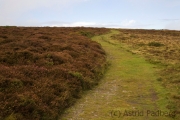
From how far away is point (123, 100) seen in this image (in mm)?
13344

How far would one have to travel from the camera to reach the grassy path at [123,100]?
11070 millimetres

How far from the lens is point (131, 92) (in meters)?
14.9

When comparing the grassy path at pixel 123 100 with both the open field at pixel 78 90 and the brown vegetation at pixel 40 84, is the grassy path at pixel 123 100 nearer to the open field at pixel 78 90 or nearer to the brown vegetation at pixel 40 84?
the open field at pixel 78 90

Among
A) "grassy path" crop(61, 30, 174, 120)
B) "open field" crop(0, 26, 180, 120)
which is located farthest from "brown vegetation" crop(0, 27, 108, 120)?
"grassy path" crop(61, 30, 174, 120)

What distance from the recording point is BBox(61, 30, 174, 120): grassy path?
1107 cm

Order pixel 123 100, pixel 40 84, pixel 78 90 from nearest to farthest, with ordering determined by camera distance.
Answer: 1. pixel 40 84
2. pixel 123 100
3. pixel 78 90

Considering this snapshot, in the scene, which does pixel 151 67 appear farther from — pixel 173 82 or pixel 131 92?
pixel 131 92

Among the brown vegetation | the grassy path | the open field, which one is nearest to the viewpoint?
the brown vegetation

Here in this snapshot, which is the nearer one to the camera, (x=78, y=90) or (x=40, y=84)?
(x=40, y=84)

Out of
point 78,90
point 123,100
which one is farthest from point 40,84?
point 123,100

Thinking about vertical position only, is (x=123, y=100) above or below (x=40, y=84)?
A: below

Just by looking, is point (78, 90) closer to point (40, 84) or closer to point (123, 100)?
point (40, 84)

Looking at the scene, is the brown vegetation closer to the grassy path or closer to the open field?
the open field

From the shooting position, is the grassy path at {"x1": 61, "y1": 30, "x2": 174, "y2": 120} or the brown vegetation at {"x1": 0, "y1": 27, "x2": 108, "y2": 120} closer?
the brown vegetation at {"x1": 0, "y1": 27, "x2": 108, "y2": 120}
